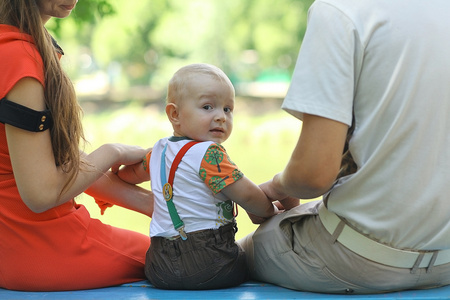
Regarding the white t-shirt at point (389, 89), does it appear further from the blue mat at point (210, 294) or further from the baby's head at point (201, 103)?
the baby's head at point (201, 103)

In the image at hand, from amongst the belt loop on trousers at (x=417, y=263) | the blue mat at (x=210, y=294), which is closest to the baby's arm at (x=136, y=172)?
the blue mat at (x=210, y=294)

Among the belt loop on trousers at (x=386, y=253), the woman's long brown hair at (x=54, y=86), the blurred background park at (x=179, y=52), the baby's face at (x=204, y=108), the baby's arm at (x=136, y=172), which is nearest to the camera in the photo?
the belt loop on trousers at (x=386, y=253)

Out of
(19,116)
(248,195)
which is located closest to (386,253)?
(248,195)

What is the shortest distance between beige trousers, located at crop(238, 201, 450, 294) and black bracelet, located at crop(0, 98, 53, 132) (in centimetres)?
82

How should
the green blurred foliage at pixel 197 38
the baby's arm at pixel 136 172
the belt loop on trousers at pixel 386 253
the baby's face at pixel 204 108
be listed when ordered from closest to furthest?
the belt loop on trousers at pixel 386 253, the baby's face at pixel 204 108, the baby's arm at pixel 136 172, the green blurred foliage at pixel 197 38

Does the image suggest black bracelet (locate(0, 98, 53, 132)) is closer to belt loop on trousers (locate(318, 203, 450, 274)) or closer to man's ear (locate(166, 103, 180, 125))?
man's ear (locate(166, 103, 180, 125))

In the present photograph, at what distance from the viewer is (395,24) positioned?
172 cm

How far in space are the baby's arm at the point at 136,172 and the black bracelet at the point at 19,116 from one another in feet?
1.60

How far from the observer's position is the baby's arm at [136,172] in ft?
7.64

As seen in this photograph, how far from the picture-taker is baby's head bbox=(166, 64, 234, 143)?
2.18 metres

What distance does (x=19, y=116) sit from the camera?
74.9 inches

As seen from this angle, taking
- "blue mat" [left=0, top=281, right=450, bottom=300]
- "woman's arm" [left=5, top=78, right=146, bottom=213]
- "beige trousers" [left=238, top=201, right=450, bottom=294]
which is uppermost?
"woman's arm" [left=5, top=78, right=146, bottom=213]

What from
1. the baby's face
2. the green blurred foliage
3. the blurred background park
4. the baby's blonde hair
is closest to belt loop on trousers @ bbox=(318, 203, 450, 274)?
the baby's face

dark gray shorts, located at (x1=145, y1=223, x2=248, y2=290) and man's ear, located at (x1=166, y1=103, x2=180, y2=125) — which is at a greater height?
man's ear, located at (x1=166, y1=103, x2=180, y2=125)
